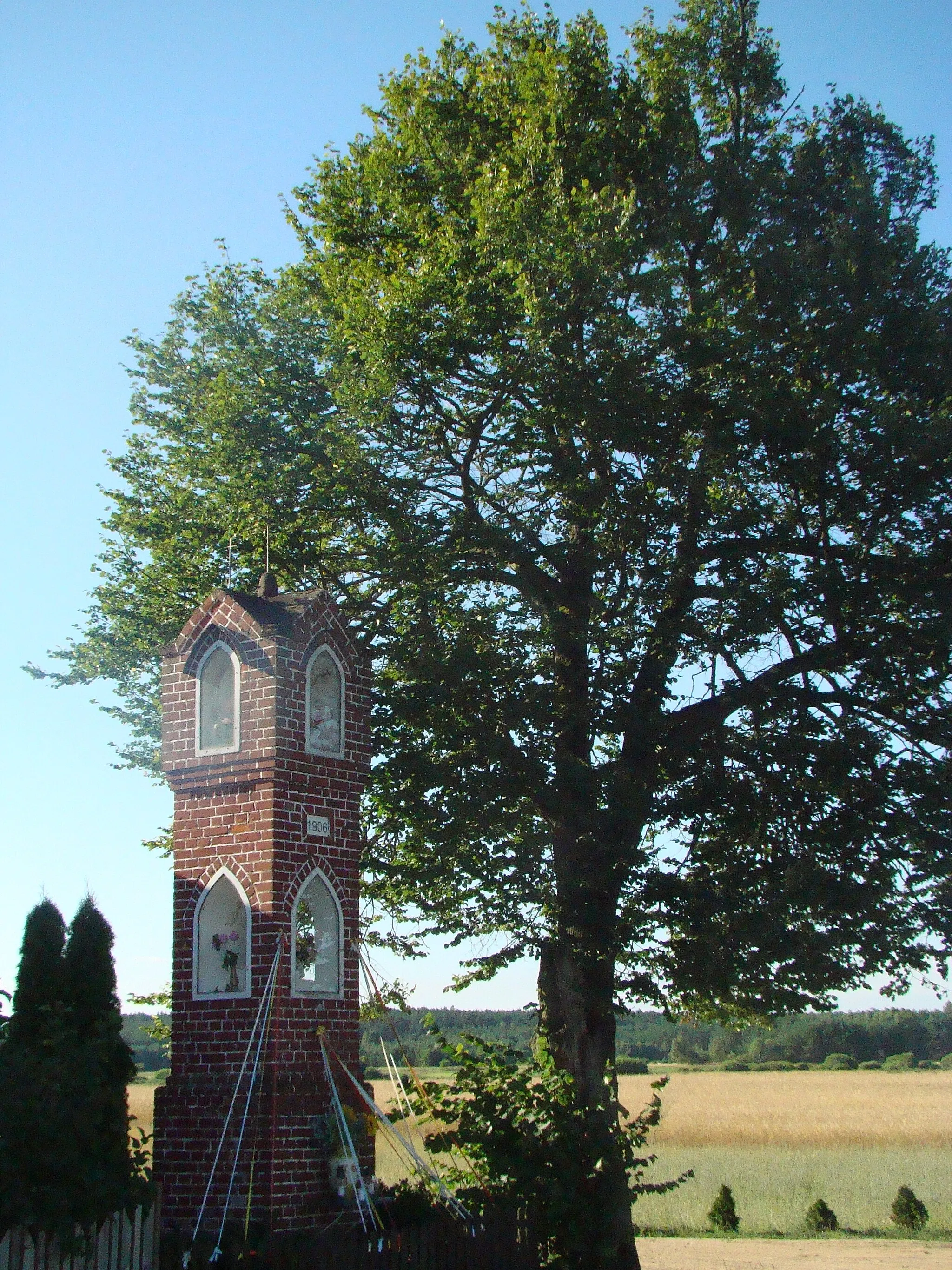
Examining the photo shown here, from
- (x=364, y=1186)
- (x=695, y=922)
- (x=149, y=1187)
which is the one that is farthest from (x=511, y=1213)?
(x=695, y=922)

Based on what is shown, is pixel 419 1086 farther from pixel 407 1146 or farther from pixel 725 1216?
pixel 725 1216

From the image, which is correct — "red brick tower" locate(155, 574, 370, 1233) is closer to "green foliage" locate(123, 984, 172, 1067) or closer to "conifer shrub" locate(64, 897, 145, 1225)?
"conifer shrub" locate(64, 897, 145, 1225)

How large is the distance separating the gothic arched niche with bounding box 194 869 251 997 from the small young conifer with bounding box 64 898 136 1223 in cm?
136

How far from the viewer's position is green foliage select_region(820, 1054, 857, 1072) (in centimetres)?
7788

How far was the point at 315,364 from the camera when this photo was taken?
19.7m

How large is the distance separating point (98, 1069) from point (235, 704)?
4112mm

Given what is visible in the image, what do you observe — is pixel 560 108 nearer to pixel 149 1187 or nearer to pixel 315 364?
pixel 315 364

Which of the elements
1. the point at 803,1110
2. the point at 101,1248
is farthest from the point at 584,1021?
the point at 803,1110

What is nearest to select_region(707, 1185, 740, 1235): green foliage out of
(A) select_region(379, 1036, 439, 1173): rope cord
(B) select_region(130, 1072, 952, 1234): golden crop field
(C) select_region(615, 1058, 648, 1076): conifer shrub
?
(B) select_region(130, 1072, 952, 1234): golden crop field

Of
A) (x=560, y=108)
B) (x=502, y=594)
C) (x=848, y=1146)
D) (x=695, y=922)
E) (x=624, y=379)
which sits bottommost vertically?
(x=848, y=1146)

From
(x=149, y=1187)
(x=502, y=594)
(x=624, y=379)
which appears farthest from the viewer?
(x=502, y=594)

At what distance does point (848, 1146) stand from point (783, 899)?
30.0 m

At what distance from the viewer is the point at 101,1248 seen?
34.8ft

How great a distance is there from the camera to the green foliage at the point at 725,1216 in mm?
25188
